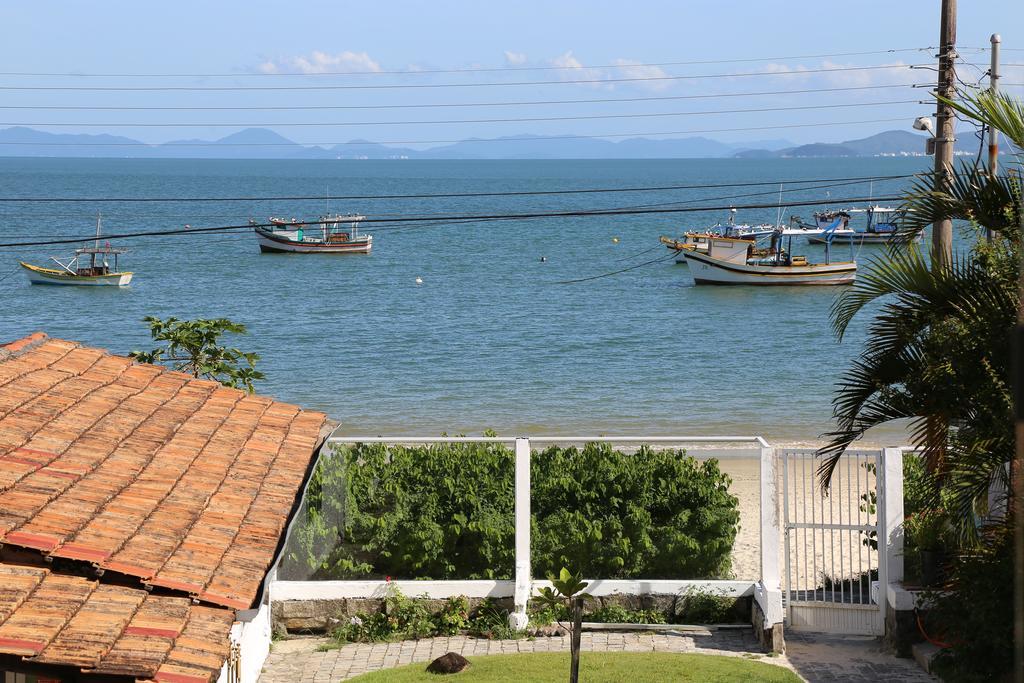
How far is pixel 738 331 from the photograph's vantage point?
48.5 metres

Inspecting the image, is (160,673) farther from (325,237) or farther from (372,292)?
(325,237)

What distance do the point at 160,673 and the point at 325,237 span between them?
68.9 metres

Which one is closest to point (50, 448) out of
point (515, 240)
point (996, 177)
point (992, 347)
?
point (992, 347)

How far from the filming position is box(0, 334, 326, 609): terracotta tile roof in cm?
670

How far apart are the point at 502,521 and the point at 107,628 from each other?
619 cm

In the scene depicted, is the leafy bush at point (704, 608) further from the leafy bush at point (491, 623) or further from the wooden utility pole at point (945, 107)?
the wooden utility pole at point (945, 107)

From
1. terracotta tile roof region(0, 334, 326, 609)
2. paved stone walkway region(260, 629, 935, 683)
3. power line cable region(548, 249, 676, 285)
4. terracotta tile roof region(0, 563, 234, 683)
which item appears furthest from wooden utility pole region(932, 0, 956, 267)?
power line cable region(548, 249, 676, 285)

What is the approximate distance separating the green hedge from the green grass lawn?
1252 mm

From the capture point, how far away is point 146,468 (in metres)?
8.17

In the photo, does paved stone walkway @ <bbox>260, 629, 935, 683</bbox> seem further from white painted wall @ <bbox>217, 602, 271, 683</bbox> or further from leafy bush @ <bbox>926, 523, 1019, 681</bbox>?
leafy bush @ <bbox>926, 523, 1019, 681</bbox>

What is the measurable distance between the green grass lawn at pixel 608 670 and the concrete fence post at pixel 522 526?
81cm

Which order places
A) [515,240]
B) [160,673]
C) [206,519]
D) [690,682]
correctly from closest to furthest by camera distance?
[160,673] → [206,519] → [690,682] → [515,240]

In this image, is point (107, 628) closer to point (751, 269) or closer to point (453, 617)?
point (453, 617)

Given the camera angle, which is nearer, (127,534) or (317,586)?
(127,534)
